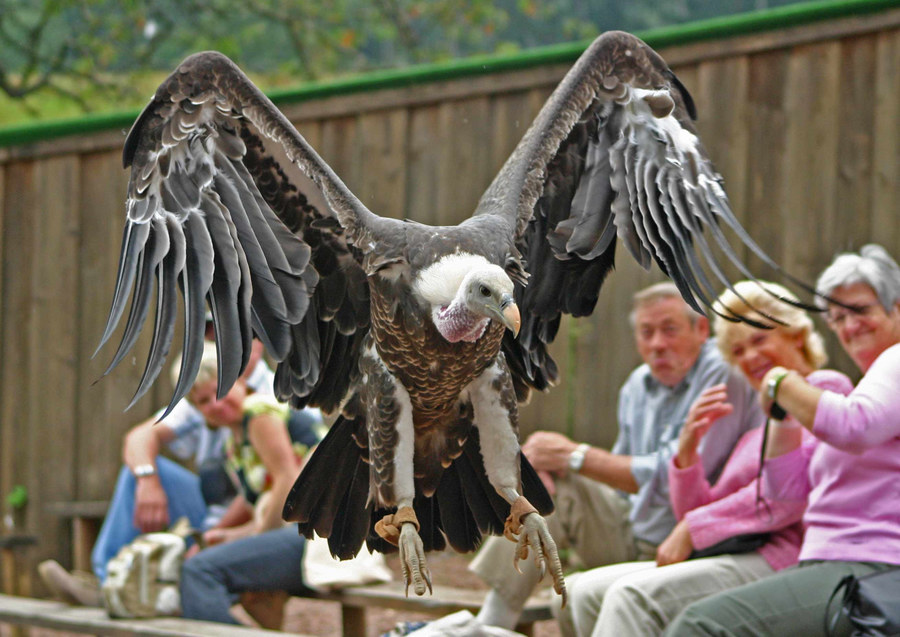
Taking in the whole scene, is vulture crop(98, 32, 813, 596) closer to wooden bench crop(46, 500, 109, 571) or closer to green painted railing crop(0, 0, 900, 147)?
green painted railing crop(0, 0, 900, 147)

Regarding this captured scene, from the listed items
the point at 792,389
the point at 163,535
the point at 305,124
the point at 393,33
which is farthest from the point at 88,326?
the point at 393,33

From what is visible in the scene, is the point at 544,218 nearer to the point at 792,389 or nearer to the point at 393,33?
the point at 792,389

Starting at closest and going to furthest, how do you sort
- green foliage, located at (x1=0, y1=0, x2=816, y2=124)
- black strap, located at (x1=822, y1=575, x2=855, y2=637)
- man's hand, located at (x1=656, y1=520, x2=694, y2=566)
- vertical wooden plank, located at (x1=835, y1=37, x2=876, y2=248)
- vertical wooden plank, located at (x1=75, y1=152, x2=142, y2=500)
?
1. black strap, located at (x1=822, y1=575, x2=855, y2=637)
2. man's hand, located at (x1=656, y1=520, x2=694, y2=566)
3. vertical wooden plank, located at (x1=835, y1=37, x2=876, y2=248)
4. vertical wooden plank, located at (x1=75, y1=152, x2=142, y2=500)
5. green foliage, located at (x1=0, y1=0, x2=816, y2=124)

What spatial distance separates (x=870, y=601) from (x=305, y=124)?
349 centimetres

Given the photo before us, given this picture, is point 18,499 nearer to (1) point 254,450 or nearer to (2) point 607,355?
(1) point 254,450

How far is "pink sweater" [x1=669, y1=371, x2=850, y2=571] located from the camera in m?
3.10

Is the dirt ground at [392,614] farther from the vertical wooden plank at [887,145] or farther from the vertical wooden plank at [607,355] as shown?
the vertical wooden plank at [887,145]

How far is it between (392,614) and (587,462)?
2222 millimetres

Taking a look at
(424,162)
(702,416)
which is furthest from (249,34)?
(702,416)

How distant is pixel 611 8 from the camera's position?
885 cm

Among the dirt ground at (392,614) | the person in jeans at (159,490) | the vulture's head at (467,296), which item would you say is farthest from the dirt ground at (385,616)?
the vulture's head at (467,296)

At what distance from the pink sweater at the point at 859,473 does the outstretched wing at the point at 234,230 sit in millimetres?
1237

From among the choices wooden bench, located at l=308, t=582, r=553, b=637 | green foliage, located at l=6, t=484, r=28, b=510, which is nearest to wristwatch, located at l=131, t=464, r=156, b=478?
wooden bench, located at l=308, t=582, r=553, b=637

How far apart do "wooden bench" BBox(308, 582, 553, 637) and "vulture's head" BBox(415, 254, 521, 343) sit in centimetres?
158
